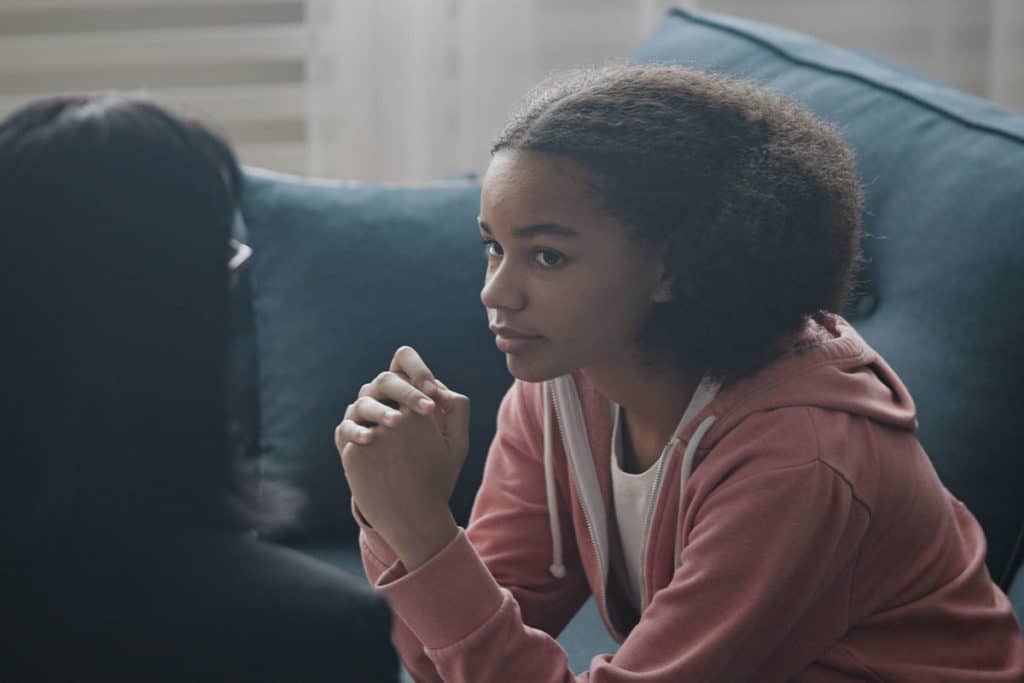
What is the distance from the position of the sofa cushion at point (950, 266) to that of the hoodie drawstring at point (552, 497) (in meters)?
0.37

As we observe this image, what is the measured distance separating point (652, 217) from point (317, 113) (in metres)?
1.39

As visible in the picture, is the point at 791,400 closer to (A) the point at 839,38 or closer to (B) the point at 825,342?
(B) the point at 825,342

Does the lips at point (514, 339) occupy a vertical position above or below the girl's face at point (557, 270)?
below

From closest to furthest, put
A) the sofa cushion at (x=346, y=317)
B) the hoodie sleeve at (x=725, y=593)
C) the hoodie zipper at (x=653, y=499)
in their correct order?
the hoodie sleeve at (x=725, y=593), the hoodie zipper at (x=653, y=499), the sofa cushion at (x=346, y=317)

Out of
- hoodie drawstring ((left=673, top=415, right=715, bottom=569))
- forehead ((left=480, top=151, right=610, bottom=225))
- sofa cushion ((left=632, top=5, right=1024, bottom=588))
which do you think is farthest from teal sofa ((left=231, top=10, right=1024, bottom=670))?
forehead ((left=480, top=151, right=610, bottom=225))

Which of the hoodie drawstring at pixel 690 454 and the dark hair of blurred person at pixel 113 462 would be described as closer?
the dark hair of blurred person at pixel 113 462


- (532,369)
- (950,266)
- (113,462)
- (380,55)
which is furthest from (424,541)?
(380,55)

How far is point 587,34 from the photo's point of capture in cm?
226

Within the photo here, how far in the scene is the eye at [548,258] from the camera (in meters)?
0.99

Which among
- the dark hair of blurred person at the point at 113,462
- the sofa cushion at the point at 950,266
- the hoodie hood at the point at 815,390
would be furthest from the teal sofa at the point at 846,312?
the dark hair of blurred person at the point at 113,462

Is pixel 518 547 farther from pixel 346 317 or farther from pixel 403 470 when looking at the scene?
pixel 346 317

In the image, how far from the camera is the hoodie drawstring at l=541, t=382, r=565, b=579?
3.86 feet

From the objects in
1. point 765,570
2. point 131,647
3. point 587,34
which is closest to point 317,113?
point 587,34

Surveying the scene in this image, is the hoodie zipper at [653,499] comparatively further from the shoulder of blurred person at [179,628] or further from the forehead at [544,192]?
the shoulder of blurred person at [179,628]
